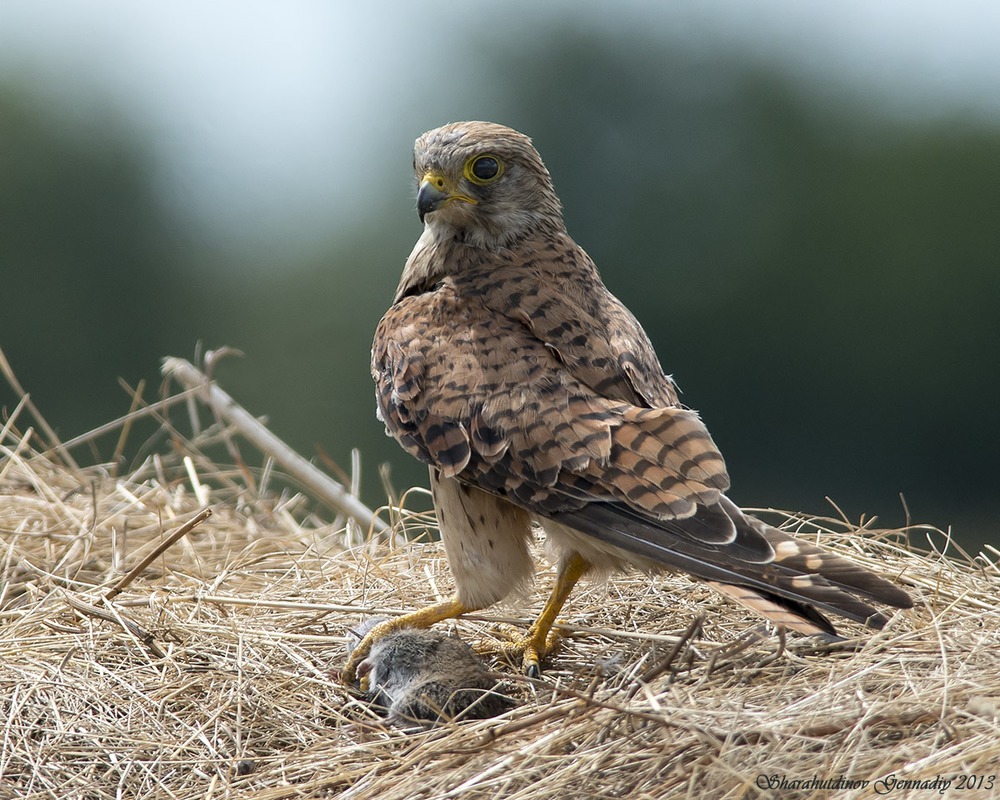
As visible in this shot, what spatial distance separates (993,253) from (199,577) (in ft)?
48.2

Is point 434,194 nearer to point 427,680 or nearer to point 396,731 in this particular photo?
point 427,680

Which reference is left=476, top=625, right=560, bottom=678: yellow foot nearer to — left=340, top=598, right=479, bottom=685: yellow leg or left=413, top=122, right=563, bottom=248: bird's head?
left=340, top=598, right=479, bottom=685: yellow leg

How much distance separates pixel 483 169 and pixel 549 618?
1389 millimetres

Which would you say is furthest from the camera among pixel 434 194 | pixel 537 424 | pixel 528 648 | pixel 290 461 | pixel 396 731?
pixel 290 461

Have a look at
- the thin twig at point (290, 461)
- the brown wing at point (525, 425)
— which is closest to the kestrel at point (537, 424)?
the brown wing at point (525, 425)

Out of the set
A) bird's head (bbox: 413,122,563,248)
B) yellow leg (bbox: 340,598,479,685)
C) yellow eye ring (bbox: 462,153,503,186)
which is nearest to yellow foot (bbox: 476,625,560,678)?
yellow leg (bbox: 340,598,479,685)

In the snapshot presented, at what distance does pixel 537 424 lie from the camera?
9.59 feet

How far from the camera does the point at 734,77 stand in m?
20.5

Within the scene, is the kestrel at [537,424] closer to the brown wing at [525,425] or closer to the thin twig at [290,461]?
the brown wing at [525,425]

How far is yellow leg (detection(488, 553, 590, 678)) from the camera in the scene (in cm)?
315

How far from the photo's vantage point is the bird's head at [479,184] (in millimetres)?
3566

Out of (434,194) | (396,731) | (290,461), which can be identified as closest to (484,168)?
(434,194)

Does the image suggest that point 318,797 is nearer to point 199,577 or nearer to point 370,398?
point 199,577

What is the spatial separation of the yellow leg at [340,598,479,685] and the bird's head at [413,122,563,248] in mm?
1117
